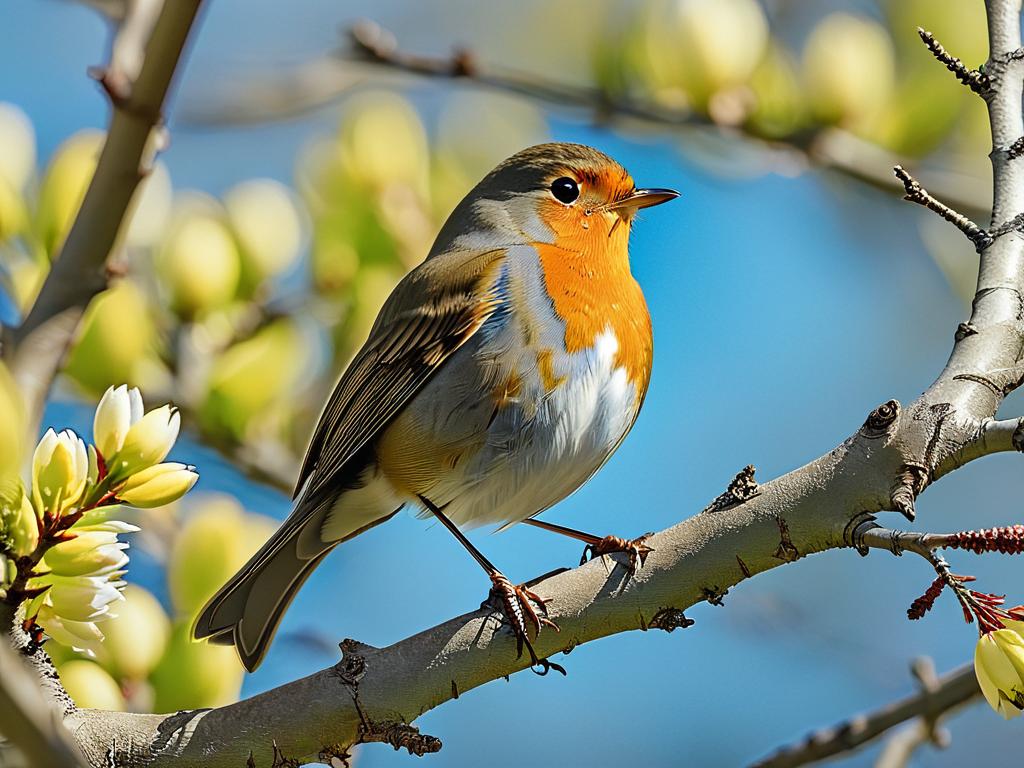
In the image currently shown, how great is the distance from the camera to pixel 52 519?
5.48 ft

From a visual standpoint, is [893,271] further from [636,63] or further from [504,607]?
[504,607]

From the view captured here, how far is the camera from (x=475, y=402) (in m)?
2.86

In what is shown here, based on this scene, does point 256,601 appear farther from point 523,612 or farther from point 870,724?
point 870,724

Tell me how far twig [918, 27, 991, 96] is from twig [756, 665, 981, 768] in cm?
119

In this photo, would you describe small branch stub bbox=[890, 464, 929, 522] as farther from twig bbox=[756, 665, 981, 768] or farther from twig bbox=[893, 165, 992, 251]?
twig bbox=[756, 665, 981, 768]

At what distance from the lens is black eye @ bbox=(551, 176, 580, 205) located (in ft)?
11.2

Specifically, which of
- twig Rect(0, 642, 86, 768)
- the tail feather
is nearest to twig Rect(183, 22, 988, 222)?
the tail feather

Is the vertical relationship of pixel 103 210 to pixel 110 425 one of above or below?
above

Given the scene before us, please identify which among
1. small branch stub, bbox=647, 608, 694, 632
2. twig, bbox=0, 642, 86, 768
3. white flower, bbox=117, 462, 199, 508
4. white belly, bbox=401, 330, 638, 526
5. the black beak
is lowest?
twig, bbox=0, 642, 86, 768

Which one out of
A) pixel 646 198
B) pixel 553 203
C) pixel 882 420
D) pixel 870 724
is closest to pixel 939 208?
pixel 882 420

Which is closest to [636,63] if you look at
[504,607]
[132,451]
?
[504,607]

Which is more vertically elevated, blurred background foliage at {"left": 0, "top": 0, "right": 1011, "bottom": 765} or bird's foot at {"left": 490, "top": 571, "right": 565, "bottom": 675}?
blurred background foliage at {"left": 0, "top": 0, "right": 1011, "bottom": 765}

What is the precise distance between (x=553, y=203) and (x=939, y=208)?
1.60 meters

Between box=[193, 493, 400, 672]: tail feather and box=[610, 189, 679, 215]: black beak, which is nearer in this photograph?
box=[193, 493, 400, 672]: tail feather
